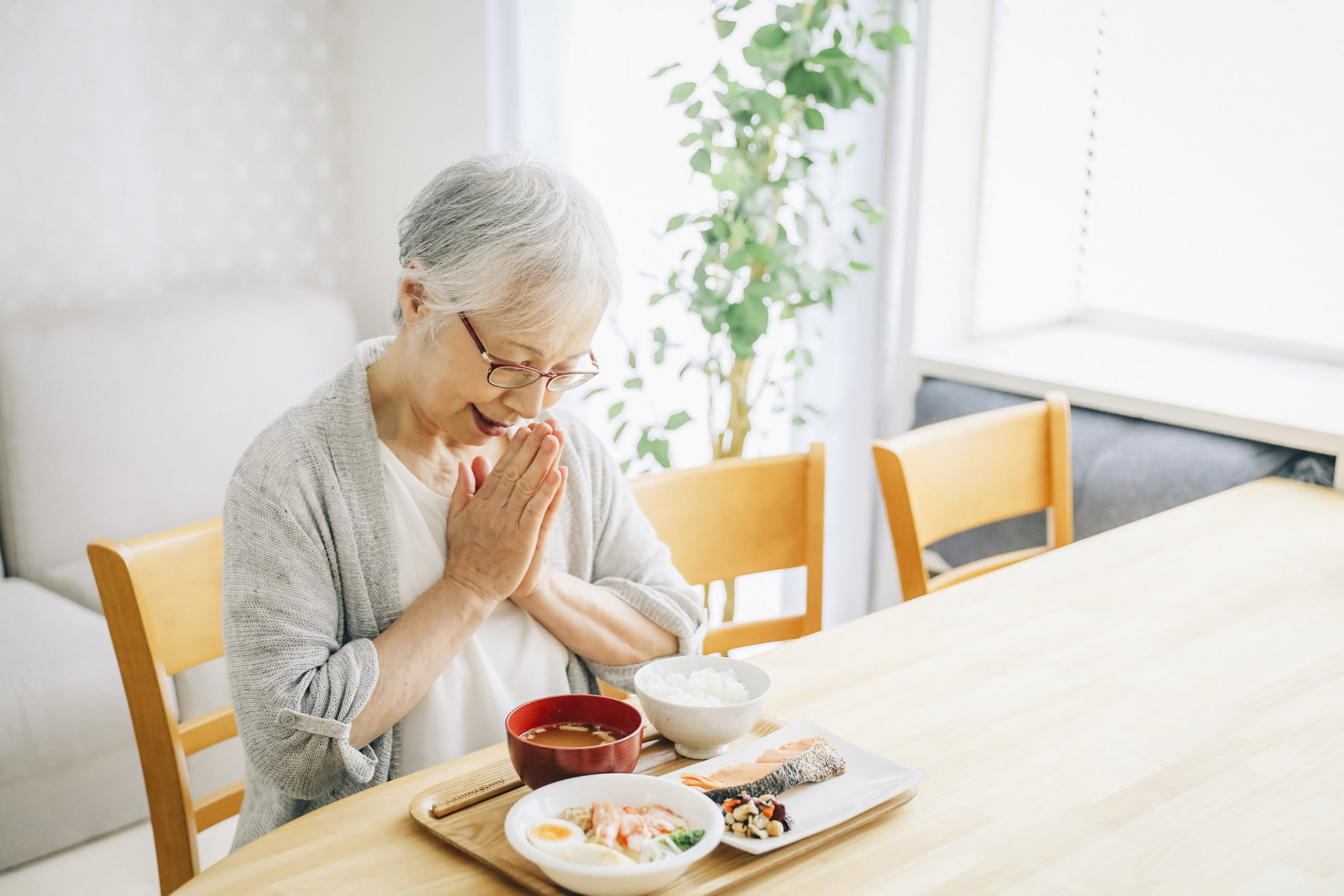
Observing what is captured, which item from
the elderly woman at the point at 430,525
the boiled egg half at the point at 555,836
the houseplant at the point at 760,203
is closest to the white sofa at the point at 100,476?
the houseplant at the point at 760,203

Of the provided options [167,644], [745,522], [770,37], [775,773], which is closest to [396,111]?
[770,37]

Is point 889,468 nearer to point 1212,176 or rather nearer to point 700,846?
point 700,846

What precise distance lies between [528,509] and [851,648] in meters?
0.43

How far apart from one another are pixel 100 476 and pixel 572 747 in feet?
6.42

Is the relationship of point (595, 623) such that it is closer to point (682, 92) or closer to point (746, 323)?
point (746, 323)

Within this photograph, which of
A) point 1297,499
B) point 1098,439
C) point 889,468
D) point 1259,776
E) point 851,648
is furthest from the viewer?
point 1098,439

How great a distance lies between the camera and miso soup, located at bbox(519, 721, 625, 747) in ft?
3.47

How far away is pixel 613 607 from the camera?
1425mm

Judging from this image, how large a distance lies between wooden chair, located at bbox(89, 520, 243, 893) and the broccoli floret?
0.62 meters

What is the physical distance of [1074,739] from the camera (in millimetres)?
1200

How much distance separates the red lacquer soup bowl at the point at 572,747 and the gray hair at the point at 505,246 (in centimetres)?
40

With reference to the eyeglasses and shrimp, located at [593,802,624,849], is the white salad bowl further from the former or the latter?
the eyeglasses

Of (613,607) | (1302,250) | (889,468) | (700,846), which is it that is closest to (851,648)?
(613,607)

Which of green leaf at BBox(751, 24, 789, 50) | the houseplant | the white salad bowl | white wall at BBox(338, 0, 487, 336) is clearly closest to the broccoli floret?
the white salad bowl
